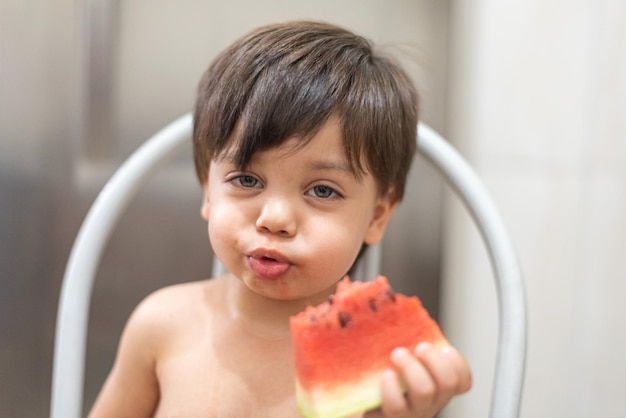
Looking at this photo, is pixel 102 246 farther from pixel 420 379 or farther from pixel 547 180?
pixel 547 180

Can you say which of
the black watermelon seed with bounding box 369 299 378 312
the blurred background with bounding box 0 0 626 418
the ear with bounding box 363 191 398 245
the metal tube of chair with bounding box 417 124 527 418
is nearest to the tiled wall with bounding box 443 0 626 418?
the blurred background with bounding box 0 0 626 418

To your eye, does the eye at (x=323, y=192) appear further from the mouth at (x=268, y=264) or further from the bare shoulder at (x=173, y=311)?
the bare shoulder at (x=173, y=311)

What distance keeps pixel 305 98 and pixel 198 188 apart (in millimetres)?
391

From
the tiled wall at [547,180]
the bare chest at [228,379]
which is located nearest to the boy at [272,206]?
the bare chest at [228,379]

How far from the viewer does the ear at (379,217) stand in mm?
660

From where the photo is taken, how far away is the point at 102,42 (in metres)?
0.90

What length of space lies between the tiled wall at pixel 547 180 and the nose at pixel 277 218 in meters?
0.37

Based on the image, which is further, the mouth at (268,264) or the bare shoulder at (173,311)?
the bare shoulder at (173,311)

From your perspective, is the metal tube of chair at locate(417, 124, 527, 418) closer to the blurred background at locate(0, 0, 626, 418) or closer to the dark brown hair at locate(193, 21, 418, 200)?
the dark brown hair at locate(193, 21, 418, 200)

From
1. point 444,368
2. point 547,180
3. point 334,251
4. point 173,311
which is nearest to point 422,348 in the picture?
point 444,368

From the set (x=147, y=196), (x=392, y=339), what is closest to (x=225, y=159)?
(x=392, y=339)

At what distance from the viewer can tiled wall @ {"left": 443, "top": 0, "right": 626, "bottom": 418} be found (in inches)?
29.4

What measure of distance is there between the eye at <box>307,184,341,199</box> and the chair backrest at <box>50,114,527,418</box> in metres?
0.16

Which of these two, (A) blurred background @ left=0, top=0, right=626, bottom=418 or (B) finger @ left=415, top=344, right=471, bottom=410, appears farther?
(A) blurred background @ left=0, top=0, right=626, bottom=418
